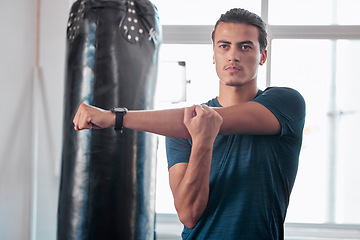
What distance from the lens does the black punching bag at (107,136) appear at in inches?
62.2

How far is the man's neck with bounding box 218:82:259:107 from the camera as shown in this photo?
133cm

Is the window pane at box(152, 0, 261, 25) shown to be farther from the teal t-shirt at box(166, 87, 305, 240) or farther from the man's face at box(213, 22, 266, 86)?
the teal t-shirt at box(166, 87, 305, 240)

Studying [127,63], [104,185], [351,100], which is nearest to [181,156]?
[104,185]

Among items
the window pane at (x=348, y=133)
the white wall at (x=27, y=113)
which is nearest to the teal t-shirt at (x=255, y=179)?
the white wall at (x=27, y=113)

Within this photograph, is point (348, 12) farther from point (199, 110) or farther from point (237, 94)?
point (199, 110)

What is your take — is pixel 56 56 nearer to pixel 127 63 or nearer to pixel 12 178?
pixel 12 178

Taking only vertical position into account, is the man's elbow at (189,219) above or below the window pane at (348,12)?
below

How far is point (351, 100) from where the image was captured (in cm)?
317

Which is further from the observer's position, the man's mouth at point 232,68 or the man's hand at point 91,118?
the man's mouth at point 232,68

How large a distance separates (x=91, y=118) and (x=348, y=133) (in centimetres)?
272

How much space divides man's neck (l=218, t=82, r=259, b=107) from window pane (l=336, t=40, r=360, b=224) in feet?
6.96

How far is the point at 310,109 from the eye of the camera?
3.16m

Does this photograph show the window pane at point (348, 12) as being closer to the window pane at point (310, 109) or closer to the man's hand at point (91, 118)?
the window pane at point (310, 109)

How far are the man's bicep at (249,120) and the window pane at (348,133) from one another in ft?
7.35
